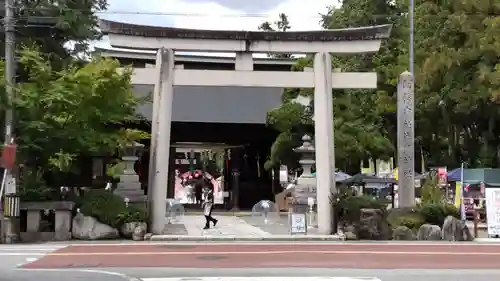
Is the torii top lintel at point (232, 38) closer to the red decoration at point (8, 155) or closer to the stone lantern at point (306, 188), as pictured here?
the red decoration at point (8, 155)

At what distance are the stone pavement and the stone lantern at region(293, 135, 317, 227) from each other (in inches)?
47.1

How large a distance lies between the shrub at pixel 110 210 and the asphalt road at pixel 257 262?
2.41 metres

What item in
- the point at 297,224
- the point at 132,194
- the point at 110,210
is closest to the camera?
the point at 110,210

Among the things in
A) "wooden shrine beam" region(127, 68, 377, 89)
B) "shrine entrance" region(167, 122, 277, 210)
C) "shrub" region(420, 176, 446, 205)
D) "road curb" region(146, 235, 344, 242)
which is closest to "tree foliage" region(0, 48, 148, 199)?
"wooden shrine beam" region(127, 68, 377, 89)

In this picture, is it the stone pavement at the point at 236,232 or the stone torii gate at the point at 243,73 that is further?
the stone torii gate at the point at 243,73

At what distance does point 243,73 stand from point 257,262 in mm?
10227

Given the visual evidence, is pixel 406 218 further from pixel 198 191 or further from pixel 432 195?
pixel 198 191

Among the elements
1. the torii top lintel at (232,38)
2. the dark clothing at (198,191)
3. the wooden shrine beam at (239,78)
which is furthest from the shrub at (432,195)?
the dark clothing at (198,191)

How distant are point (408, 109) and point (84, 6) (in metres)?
17.1

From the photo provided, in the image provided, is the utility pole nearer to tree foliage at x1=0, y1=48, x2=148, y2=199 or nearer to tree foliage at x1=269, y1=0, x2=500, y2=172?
tree foliage at x1=0, y1=48, x2=148, y2=199

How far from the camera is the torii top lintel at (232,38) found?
23766 mm

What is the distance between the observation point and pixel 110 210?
2273 cm

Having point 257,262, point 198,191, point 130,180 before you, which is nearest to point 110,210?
point 130,180

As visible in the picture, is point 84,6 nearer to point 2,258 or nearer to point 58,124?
point 58,124
